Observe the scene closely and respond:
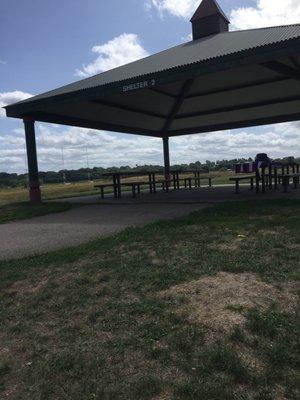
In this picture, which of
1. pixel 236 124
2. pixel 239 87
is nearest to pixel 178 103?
pixel 239 87

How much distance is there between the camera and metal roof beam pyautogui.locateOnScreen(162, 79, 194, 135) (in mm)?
18500

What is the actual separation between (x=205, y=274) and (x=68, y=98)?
10114 millimetres

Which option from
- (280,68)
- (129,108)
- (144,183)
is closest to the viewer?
(280,68)

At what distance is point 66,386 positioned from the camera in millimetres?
2758

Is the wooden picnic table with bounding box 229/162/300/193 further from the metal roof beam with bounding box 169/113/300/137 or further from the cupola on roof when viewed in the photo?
the cupola on roof

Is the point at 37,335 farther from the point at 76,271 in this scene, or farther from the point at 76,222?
the point at 76,222

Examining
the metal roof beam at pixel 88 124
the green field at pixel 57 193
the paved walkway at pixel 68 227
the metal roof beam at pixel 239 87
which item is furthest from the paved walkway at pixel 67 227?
the metal roof beam at pixel 239 87

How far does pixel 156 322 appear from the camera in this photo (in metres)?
3.48

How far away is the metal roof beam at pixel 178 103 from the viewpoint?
728 inches

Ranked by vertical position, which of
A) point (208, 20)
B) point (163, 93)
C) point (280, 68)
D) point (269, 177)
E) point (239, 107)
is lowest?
point (269, 177)

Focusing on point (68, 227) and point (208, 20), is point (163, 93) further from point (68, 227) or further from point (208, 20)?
point (68, 227)

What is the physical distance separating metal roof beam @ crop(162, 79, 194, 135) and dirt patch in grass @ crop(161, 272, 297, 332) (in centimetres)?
1512

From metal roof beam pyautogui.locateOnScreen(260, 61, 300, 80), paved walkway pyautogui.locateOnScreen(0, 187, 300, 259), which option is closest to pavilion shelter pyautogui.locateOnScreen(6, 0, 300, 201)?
metal roof beam pyautogui.locateOnScreen(260, 61, 300, 80)

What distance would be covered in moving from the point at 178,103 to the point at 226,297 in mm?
17412
